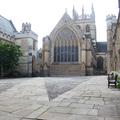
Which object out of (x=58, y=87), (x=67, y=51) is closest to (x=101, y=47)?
(x=67, y=51)

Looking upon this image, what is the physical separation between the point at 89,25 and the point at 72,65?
2323 centimetres

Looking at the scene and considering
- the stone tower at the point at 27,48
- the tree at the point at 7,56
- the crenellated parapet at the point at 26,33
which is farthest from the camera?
the crenellated parapet at the point at 26,33

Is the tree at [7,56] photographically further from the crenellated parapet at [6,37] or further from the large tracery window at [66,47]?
the large tracery window at [66,47]

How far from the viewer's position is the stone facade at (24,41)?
46.2 meters

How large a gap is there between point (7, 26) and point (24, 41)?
19.0ft

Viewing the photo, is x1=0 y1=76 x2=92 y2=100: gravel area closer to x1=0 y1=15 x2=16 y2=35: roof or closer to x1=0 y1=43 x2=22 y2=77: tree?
x1=0 y1=43 x2=22 y2=77: tree

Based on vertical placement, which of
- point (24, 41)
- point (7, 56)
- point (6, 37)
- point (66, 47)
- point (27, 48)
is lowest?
point (7, 56)

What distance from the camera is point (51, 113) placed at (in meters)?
6.79

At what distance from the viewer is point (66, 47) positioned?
159ft

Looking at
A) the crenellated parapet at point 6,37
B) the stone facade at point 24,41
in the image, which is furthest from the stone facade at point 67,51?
the crenellated parapet at point 6,37

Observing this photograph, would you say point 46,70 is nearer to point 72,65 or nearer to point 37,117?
point 72,65

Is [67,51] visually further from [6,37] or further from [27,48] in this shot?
[6,37]

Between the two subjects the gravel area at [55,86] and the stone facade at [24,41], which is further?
the stone facade at [24,41]

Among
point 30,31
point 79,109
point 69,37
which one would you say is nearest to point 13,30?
point 30,31
